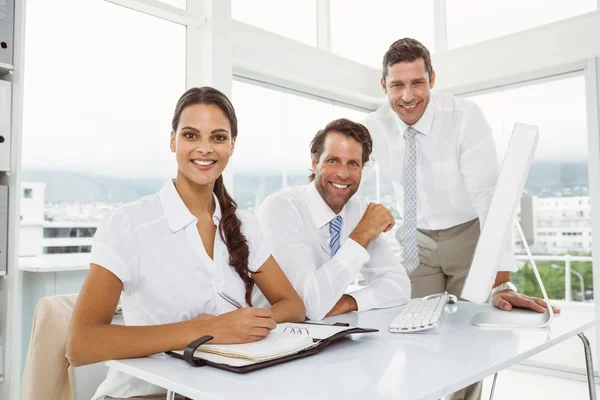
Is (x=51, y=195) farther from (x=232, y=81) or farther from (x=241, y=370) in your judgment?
(x=241, y=370)

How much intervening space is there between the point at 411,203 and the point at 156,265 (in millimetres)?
1229

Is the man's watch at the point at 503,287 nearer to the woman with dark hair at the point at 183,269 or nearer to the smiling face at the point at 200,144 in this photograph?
the woman with dark hair at the point at 183,269

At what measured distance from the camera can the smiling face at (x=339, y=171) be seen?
1.86m

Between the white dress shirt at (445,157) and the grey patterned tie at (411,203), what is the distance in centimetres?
3

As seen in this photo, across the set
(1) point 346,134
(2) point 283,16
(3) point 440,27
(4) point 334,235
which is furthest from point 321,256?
(3) point 440,27

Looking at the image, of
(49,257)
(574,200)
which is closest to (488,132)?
(574,200)

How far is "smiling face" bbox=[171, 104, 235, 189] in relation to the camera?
1.41 m

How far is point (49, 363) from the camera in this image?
127cm

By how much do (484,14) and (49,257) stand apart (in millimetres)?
3640

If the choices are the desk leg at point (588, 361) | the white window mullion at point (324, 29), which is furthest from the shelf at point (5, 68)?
the white window mullion at point (324, 29)

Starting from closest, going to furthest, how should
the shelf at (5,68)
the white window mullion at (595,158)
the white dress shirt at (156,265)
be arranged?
the white dress shirt at (156,265) → the shelf at (5,68) → the white window mullion at (595,158)

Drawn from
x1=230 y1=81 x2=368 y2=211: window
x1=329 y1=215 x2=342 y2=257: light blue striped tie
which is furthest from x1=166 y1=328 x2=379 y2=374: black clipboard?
x1=230 y1=81 x2=368 y2=211: window

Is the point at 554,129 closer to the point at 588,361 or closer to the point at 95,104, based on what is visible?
the point at 588,361

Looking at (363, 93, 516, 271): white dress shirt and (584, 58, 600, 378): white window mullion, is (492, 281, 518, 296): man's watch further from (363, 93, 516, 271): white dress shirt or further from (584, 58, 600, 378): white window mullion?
(584, 58, 600, 378): white window mullion
